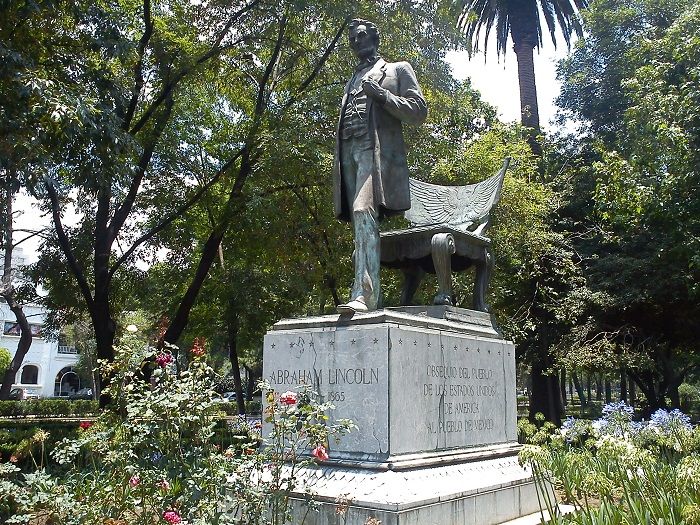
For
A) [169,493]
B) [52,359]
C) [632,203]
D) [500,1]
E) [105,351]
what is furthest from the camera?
[52,359]

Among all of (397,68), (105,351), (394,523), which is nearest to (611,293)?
(105,351)

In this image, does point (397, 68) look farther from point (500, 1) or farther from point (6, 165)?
point (500, 1)

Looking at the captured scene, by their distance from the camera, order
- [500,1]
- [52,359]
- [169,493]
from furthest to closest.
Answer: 1. [52,359]
2. [500,1]
3. [169,493]

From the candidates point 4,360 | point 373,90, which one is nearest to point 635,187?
point 373,90

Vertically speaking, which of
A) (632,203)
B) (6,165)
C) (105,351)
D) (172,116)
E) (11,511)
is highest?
(172,116)

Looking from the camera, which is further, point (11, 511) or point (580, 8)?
point (580, 8)

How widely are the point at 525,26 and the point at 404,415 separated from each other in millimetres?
24334

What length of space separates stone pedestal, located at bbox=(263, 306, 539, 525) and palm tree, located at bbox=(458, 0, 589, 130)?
66.1 ft

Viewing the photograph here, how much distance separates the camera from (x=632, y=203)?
17.0 m

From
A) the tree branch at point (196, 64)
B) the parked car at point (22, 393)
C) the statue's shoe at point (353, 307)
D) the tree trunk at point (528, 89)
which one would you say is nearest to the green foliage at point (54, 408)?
the parked car at point (22, 393)

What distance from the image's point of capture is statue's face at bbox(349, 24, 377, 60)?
679 centimetres

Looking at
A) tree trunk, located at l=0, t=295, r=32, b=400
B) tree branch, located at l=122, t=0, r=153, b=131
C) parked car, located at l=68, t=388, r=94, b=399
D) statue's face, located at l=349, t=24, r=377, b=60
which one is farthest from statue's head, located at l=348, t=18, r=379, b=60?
parked car, located at l=68, t=388, r=94, b=399

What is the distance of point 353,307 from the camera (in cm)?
599

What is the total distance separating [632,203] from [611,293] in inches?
201
